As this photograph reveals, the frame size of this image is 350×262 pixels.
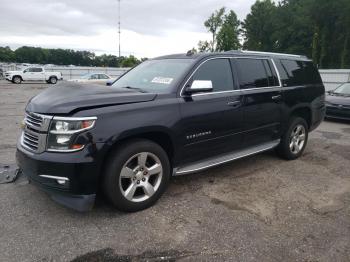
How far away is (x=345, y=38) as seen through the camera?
160ft

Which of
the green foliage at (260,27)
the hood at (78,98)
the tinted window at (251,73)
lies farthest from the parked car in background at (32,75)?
the green foliage at (260,27)

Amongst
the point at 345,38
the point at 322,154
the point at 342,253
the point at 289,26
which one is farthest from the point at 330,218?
the point at 289,26

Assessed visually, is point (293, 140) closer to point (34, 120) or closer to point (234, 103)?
point (234, 103)

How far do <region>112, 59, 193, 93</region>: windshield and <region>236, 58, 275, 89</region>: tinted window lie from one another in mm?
877

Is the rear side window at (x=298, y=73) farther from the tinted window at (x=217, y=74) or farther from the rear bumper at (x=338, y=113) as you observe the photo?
the rear bumper at (x=338, y=113)

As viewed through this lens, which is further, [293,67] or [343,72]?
[343,72]

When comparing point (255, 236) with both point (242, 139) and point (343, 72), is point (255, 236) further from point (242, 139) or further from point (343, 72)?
point (343, 72)

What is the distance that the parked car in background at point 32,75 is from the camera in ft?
100

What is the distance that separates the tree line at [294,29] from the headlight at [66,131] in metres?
46.9

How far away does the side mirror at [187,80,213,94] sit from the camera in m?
3.83

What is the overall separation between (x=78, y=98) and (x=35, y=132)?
0.58m

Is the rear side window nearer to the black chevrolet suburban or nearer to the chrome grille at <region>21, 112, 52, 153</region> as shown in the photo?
the black chevrolet suburban

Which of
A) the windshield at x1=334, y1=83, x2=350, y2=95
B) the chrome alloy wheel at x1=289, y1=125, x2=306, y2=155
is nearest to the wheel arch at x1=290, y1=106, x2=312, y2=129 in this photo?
the chrome alloy wheel at x1=289, y1=125, x2=306, y2=155

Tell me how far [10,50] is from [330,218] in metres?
122
